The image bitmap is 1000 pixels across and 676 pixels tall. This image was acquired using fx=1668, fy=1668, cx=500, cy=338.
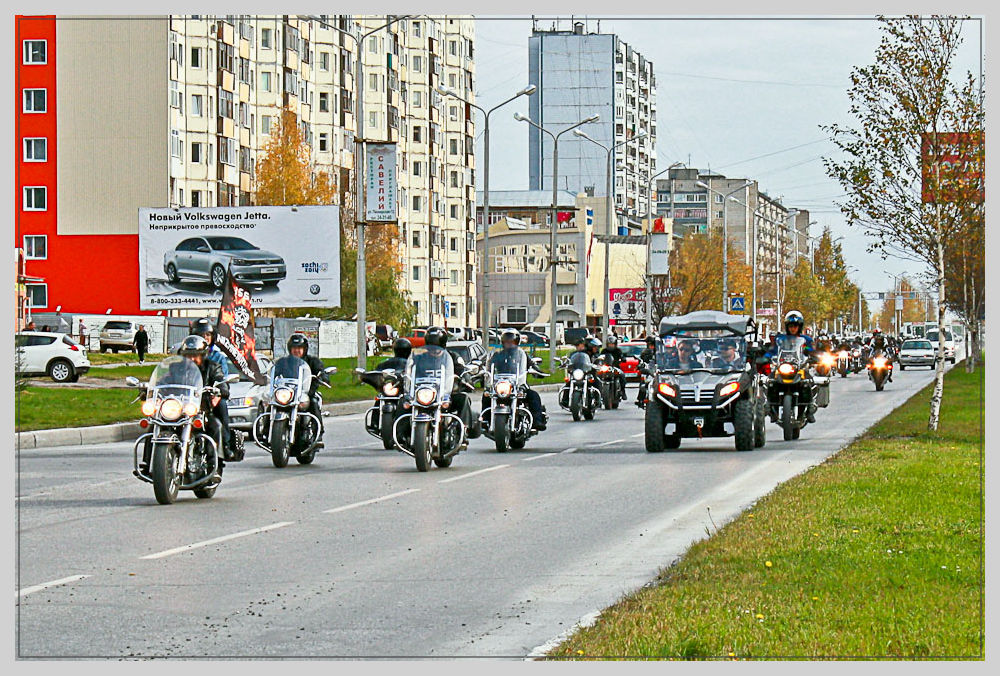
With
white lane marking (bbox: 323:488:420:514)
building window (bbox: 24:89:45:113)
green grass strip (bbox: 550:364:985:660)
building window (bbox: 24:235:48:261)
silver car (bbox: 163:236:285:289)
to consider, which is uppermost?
building window (bbox: 24:89:45:113)

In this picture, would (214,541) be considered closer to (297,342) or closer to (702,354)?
(297,342)

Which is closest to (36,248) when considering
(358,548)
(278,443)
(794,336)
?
(794,336)

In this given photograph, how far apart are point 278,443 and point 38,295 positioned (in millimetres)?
49474

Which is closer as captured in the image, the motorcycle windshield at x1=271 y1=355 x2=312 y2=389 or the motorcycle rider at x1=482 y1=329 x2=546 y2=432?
the motorcycle windshield at x1=271 y1=355 x2=312 y2=389

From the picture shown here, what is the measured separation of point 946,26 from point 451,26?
3606 inches

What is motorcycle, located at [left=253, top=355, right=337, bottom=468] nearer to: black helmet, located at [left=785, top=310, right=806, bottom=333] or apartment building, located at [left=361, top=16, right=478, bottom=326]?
black helmet, located at [left=785, top=310, right=806, bottom=333]

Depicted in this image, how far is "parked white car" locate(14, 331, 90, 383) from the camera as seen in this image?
151 feet

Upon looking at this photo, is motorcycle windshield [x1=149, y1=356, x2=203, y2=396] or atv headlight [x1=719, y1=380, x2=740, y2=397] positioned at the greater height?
motorcycle windshield [x1=149, y1=356, x2=203, y2=396]

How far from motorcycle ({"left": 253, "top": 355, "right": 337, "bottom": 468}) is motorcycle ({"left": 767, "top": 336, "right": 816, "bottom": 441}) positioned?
7966mm

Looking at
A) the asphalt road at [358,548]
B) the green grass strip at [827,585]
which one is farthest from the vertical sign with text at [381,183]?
the green grass strip at [827,585]

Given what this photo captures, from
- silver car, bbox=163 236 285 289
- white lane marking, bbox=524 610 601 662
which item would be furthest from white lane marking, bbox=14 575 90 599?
silver car, bbox=163 236 285 289

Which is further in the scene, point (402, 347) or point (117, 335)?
point (117, 335)

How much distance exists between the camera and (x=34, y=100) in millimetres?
66438

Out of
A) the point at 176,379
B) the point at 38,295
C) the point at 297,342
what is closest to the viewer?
the point at 176,379
